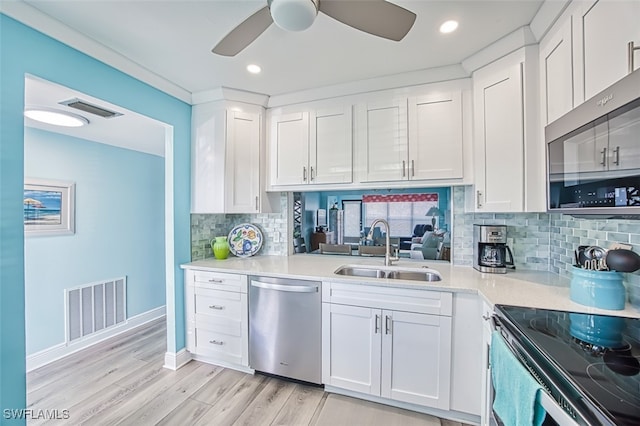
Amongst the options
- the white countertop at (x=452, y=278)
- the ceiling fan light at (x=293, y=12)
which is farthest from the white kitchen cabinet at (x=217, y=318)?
the ceiling fan light at (x=293, y=12)

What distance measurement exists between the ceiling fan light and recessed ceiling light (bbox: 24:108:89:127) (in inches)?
81.9

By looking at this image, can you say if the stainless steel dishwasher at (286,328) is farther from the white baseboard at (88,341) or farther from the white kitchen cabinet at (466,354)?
the white baseboard at (88,341)

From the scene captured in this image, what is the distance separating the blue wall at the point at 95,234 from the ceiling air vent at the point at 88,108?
879mm

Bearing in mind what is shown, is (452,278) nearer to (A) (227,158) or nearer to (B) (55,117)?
Answer: (A) (227,158)

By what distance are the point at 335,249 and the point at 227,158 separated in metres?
1.42

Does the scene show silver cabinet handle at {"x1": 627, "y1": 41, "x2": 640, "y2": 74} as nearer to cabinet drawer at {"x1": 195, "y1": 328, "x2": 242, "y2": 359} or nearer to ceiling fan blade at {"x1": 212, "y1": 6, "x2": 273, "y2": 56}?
ceiling fan blade at {"x1": 212, "y1": 6, "x2": 273, "y2": 56}

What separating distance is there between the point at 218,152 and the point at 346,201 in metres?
1.35

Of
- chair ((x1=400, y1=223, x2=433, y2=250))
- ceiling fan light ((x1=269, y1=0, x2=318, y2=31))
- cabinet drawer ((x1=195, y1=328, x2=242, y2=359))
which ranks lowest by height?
cabinet drawer ((x1=195, y1=328, x2=242, y2=359))

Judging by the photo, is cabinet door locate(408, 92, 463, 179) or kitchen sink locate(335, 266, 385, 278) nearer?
cabinet door locate(408, 92, 463, 179)

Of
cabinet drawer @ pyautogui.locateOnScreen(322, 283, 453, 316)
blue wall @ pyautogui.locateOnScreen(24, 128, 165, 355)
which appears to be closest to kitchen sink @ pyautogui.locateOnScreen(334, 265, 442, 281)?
cabinet drawer @ pyautogui.locateOnScreen(322, 283, 453, 316)

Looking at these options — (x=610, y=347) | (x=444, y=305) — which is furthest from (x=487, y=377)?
(x=610, y=347)

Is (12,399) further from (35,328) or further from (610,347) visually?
(610,347)

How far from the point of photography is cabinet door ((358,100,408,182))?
7.00 ft

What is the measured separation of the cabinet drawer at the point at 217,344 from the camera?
226cm
